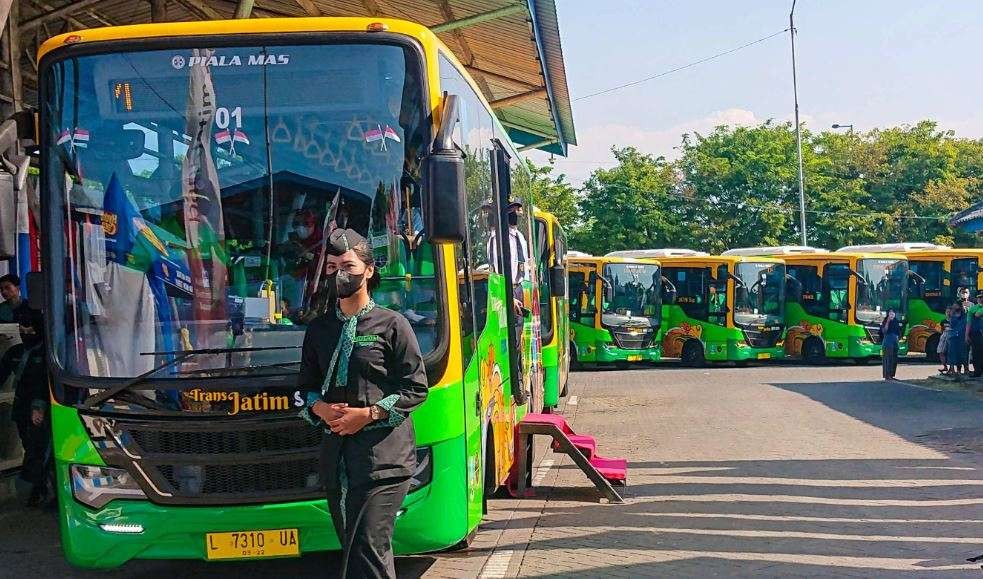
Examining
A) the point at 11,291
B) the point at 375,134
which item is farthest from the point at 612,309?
the point at 375,134

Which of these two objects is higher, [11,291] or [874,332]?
[11,291]

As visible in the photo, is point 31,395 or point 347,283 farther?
point 31,395

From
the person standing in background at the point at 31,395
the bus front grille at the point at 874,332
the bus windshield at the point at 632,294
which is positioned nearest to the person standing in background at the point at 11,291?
the person standing in background at the point at 31,395

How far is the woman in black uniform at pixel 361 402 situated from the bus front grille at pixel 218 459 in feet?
2.84

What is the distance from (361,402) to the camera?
17.1ft

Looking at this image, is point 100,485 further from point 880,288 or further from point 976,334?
point 880,288

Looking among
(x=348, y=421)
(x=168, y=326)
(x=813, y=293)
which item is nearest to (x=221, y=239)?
(x=168, y=326)

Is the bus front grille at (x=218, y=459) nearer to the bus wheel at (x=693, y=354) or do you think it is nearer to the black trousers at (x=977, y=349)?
the black trousers at (x=977, y=349)

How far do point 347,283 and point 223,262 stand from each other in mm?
1324

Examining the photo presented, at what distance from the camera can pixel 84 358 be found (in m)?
6.32

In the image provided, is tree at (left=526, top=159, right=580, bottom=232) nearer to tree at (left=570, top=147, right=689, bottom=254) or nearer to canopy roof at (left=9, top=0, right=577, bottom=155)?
tree at (left=570, top=147, right=689, bottom=254)

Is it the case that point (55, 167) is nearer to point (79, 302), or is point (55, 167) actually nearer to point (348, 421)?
point (79, 302)

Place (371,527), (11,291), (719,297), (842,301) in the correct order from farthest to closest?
(719,297) → (842,301) → (11,291) → (371,527)

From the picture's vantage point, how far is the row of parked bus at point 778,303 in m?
30.7
